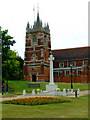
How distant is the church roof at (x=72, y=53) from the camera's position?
246ft

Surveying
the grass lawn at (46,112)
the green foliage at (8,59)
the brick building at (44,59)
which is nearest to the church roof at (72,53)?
the brick building at (44,59)

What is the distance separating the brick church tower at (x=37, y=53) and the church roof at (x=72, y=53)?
5570 millimetres

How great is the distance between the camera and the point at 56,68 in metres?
76.4

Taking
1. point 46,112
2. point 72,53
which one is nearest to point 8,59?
point 46,112

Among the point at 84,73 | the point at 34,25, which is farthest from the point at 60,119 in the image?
the point at 34,25

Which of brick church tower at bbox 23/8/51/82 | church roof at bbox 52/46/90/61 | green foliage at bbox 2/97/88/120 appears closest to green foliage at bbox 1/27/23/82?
brick church tower at bbox 23/8/51/82

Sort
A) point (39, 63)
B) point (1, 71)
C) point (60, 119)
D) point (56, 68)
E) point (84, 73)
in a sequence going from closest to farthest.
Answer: point (60, 119) < point (1, 71) < point (84, 73) < point (39, 63) < point (56, 68)

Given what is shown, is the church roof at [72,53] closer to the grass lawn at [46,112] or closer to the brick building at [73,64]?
the brick building at [73,64]

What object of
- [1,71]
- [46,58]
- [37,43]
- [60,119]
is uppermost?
[37,43]

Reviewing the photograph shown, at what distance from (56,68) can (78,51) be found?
32.0ft

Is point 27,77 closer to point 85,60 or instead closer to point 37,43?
point 37,43

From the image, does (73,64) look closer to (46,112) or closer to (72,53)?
(72,53)

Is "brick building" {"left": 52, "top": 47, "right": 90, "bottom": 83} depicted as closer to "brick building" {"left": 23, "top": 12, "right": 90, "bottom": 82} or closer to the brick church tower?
"brick building" {"left": 23, "top": 12, "right": 90, "bottom": 82}

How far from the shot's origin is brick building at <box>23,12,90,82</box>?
234 ft
